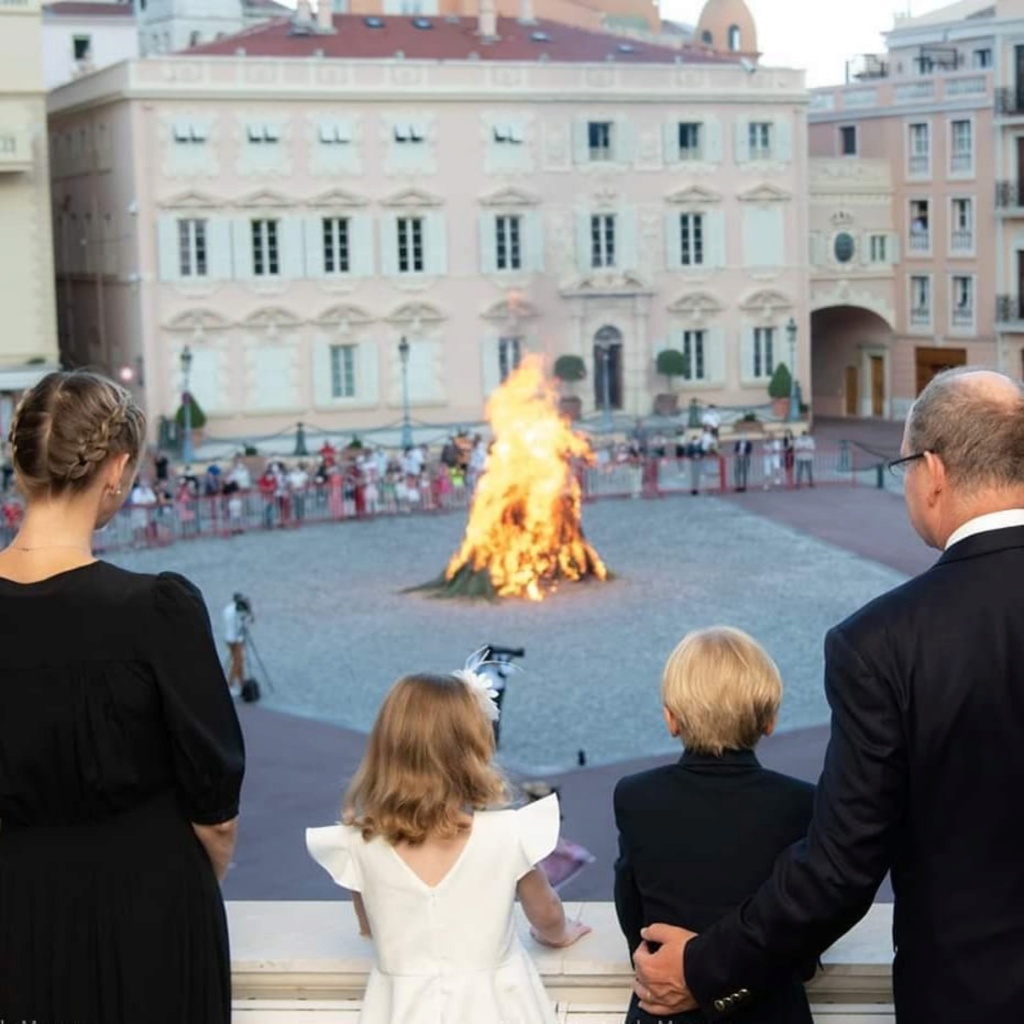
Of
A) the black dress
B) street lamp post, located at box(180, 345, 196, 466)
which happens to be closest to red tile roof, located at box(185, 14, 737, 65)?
street lamp post, located at box(180, 345, 196, 466)

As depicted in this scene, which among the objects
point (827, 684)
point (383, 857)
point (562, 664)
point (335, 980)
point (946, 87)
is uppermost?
point (946, 87)

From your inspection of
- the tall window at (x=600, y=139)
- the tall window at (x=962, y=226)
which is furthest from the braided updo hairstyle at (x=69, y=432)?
the tall window at (x=962, y=226)

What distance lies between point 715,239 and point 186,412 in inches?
560

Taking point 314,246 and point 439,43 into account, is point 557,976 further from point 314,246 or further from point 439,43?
point 439,43

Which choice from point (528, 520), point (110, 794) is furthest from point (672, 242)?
point (110, 794)

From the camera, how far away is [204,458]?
44.3 m

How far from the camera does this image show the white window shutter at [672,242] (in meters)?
51.2

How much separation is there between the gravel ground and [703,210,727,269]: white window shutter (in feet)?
52.1

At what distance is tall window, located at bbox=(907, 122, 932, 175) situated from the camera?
53.9 m

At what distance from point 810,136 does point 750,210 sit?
7.93 metres

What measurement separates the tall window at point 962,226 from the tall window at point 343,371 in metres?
15.3

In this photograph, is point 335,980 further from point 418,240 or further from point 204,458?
point 418,240

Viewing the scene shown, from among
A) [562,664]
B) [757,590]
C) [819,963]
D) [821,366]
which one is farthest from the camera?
[821,366]

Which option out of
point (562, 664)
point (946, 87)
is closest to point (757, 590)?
point (562, 664)
